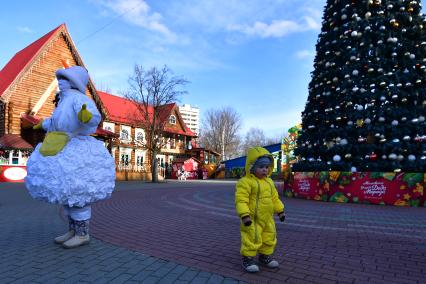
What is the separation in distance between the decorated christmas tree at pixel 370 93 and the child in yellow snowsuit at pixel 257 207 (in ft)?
28.3

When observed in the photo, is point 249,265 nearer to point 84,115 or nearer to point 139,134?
point 84,115

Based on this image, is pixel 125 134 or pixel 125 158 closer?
pixel 125 158

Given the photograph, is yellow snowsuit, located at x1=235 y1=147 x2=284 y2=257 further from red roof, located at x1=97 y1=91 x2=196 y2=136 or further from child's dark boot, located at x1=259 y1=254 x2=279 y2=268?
red roof, located at x1=97 y1=91 x2=196 y2=136

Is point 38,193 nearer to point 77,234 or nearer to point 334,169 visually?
point 77,234

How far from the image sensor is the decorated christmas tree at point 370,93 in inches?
434

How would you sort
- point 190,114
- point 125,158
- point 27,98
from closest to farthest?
point 27,98
point 125,158
point 190,114

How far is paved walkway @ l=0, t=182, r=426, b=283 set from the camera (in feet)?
11.6

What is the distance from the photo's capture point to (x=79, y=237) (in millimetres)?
4648

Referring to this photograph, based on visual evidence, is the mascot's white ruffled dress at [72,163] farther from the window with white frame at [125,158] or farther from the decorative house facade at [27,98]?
the window with white frame at [125,158]

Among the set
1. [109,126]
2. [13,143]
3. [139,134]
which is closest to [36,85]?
[13,143]

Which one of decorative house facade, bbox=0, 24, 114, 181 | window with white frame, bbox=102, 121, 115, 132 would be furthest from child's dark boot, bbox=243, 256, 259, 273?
window with white frame, bbox=102, 121, 115, 132

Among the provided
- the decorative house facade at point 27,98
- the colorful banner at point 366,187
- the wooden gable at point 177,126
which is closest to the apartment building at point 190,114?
the wooden gable at point 177,126

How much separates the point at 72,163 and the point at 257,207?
2.37 m

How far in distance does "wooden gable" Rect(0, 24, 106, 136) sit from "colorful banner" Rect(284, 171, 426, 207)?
802 inches
